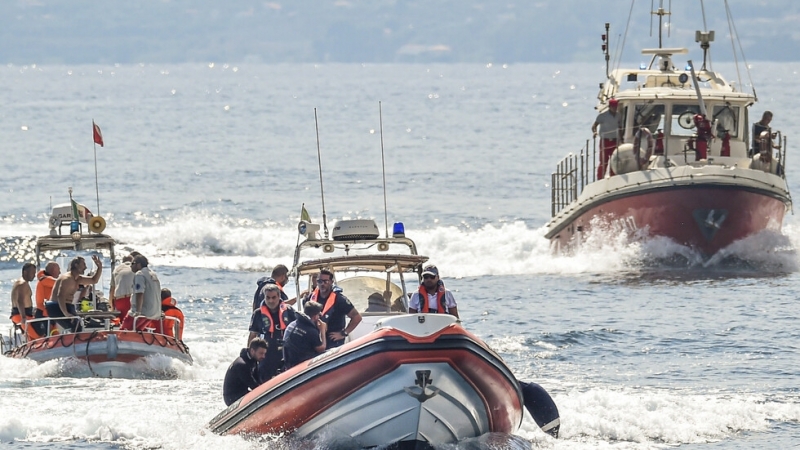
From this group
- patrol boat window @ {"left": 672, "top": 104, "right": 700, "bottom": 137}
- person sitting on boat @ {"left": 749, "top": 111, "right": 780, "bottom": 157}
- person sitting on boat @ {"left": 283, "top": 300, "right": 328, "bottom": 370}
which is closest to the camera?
person sitting on boat @ {"left": 283, "top": 300, "right": 328, "bottom": 370}

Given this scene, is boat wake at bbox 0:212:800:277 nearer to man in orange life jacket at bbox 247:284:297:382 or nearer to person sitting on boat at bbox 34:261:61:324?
person sitting on boat at bbox 34:261:61:324

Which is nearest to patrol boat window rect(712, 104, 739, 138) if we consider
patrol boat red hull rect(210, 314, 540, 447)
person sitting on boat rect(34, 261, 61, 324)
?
person sitting on boat rect(34, 261, 61, 324)

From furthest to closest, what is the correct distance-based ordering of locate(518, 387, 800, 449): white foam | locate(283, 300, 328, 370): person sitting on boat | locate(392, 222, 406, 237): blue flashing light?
locate(392, 222, 406, 237): blue flashing light
locate(518, 387, 800, 449): white foam
locate(283, 300, 328, 370): person sitting on boat

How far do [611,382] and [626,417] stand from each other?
2.54 metres

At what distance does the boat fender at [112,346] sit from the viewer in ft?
60.0

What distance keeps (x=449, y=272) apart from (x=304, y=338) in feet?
51.8

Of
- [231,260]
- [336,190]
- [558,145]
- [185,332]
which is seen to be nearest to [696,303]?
[185,332]

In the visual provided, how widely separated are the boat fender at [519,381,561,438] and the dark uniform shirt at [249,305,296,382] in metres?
2.34

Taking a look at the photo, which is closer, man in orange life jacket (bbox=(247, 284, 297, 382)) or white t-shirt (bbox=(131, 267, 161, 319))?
man in orange life jacket (bbox=(247, 284, 297, 382))

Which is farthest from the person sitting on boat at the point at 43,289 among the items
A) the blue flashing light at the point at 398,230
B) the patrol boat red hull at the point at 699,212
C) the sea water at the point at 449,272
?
the patrol boat red hull at the point at 699,212

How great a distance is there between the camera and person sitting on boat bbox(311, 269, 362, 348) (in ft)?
49.0

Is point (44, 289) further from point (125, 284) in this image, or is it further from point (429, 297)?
point (429, 297)

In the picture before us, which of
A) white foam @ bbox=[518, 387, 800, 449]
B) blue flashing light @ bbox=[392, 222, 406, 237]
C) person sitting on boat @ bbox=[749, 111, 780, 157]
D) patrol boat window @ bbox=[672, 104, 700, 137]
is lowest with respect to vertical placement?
white foam @ bbox=[518, 387, 800, 449]

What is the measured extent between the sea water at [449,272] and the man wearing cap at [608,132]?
1.84 m
